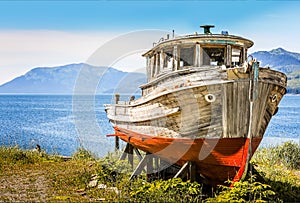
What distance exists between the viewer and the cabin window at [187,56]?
1069 centimetres

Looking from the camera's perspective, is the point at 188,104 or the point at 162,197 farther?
the point at 188,104

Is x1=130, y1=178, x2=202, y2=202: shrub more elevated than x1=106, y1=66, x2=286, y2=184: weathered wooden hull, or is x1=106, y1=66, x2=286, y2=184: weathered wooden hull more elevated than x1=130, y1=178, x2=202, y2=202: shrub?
x1=106, y1=66, x2=286, y2=184: weathered wooden hull

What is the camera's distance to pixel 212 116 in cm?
931

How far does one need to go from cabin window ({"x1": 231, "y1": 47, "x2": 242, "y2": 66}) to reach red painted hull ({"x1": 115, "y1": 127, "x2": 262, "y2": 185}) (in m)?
2.44

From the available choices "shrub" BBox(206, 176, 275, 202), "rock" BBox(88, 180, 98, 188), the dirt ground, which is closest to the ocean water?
the dirt ground

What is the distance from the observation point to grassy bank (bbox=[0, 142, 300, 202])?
9.10 meters

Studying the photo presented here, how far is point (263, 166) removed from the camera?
1430cm

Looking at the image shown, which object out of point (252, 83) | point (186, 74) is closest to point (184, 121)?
point (186, 74)

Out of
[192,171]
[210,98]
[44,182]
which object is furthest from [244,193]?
[44,182]

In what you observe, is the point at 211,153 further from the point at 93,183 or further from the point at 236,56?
the point at 93,183

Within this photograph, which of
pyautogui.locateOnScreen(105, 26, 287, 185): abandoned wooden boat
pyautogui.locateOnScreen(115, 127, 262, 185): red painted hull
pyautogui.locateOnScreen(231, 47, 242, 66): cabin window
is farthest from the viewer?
pyautogui.locateOnScreen(231, 47, 242, 66): cabin window

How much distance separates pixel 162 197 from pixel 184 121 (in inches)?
80.5

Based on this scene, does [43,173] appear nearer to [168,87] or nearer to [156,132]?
[156,132]

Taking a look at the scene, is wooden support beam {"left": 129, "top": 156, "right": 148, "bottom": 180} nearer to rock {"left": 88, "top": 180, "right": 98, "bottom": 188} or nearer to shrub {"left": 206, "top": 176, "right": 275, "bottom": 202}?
rock {"left": 88, "top": 180, "right": 98, "bottom": 188}
